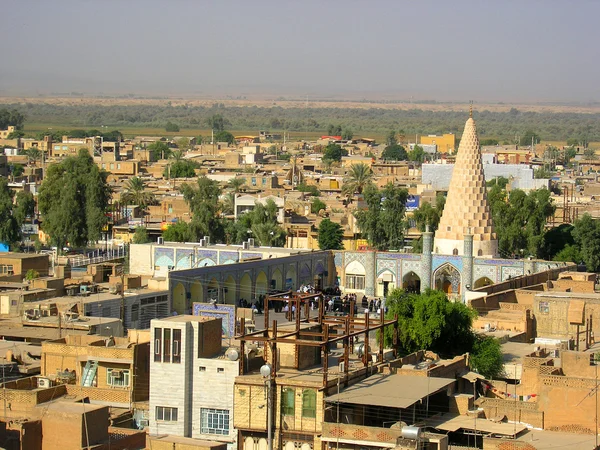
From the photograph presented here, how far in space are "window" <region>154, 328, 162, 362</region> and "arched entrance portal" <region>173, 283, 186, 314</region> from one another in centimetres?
1443

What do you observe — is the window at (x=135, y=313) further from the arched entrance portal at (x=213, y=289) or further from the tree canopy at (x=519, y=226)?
the tree canopy at (x=519, y=226)

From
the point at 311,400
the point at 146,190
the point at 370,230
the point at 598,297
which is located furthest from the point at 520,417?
the point at 146,190

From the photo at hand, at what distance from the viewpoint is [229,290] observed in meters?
34.5

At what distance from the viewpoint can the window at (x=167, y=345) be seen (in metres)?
17.3

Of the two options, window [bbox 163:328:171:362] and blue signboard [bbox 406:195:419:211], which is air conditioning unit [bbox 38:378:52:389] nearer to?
window [bbox 163:328:171:362]

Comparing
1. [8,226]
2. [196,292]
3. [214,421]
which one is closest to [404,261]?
[196,292]

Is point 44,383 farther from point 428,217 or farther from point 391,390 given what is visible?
point 428,217

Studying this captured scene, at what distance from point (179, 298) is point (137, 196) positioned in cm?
2624

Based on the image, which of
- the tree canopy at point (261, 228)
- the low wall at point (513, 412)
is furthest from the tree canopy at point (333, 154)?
the low wall at point (513, 412)

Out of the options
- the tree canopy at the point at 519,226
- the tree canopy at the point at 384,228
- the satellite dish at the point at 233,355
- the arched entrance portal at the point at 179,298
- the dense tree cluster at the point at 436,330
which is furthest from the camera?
the tree canopy at the point at 384,228

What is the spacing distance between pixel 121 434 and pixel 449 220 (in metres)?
23.8

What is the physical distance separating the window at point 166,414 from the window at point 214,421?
37 centimetres

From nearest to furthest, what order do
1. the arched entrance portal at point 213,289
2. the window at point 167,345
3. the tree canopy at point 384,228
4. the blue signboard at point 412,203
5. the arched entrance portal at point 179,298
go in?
the window at point 167,345
the arched entrance portal at point 179,298
the arched entrance portal at point 213,289
the tree canopy at point 384,228
the blue signboard at point 412,203

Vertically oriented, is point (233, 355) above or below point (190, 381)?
above
